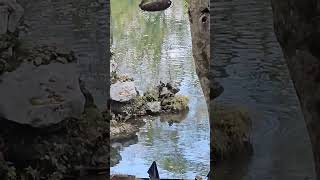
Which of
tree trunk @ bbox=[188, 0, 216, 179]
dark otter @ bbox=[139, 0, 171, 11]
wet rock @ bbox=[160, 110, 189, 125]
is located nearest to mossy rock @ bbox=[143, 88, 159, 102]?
wet rock @ bbox=[160, 110, 189, 125]

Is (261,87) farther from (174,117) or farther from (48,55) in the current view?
(48,55)

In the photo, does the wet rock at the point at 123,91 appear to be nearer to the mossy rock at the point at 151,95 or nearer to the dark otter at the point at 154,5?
the mossy rock at the point at 151,95

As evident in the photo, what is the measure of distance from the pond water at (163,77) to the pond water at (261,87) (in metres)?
0.52

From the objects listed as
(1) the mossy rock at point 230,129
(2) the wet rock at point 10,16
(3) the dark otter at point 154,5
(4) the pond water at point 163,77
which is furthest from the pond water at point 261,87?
(2) the wet rock at point 10,16

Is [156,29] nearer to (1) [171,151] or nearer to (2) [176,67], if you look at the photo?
(2) [176,67]

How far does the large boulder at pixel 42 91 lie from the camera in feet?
14.7

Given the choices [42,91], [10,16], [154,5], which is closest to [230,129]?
[154,5]

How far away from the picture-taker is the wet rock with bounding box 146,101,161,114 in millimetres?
5020

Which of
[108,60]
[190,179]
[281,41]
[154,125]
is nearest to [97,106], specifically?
[108,60]

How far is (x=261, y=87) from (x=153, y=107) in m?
1.10

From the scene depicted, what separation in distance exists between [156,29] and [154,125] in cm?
83

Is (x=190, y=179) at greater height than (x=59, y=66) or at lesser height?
lesser

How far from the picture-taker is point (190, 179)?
479 centimetres

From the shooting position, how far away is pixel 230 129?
433 cm
